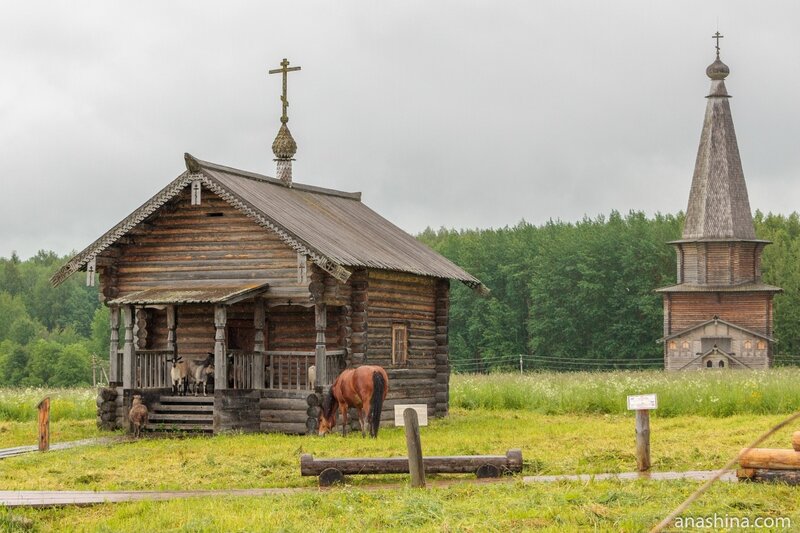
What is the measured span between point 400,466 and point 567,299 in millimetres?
66545

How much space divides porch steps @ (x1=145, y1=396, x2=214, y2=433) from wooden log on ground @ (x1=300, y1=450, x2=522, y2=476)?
34.7ft

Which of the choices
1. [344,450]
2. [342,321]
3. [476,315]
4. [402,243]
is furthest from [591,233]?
[344,450]

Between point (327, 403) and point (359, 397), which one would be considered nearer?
point (359, 397)

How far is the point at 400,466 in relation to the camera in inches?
712

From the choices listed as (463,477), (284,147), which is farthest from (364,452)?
(284,147)

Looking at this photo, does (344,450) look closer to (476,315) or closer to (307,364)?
(307,364)

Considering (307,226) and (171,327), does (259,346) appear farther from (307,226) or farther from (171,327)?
(171,327)

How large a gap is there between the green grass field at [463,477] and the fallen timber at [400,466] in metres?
0.30

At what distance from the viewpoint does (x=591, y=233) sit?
85.9m

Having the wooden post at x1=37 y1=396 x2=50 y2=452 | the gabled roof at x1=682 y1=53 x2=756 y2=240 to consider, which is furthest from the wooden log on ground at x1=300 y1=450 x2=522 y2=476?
the gabled roof at x1=682 y1=53 x2=756 y2=240

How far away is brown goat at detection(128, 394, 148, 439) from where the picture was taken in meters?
28.1

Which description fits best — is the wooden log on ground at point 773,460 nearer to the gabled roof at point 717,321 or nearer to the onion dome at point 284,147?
the onion dome at point 284,147

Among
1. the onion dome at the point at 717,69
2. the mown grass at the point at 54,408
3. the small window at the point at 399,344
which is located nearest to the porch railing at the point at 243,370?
the small window at the point at 399,344

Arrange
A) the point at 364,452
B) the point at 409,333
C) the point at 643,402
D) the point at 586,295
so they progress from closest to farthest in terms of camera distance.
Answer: the point at 643,402
the point at 364,452
the point at 409,333
the point at 586,295
